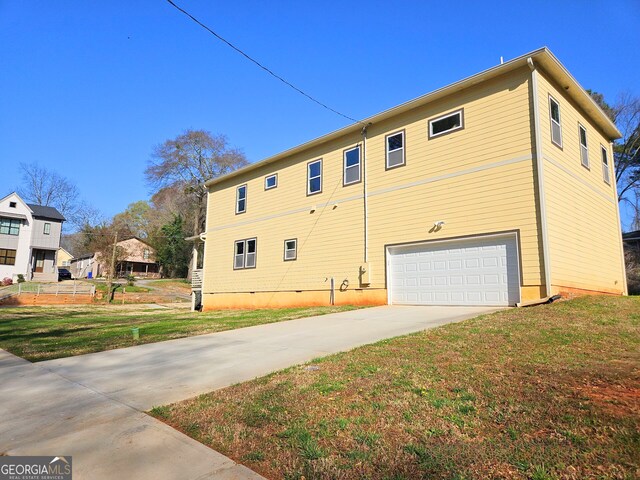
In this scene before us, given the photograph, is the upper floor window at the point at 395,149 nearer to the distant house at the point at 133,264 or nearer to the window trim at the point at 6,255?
the window trim at the point at 6,255

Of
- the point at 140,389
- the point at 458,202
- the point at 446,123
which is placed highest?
the point at 446,123

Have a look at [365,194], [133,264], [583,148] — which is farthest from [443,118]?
[133,264]

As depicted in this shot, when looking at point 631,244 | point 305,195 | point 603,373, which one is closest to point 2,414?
point 603,373

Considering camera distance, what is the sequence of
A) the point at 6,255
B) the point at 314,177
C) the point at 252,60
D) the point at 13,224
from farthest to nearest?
the point at 13,224 → the point at 6,255 → the point at 314,177 → the point at 252,60

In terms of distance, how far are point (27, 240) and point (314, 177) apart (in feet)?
110

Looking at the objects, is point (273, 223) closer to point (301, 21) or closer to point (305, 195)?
point (305, 195)

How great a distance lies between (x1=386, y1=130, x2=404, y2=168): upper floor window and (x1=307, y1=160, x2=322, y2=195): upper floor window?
3249mm

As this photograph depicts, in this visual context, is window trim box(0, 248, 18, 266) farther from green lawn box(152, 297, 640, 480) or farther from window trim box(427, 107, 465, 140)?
green lawn box(152, 297, 640, 480)

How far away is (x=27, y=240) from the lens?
118 ft

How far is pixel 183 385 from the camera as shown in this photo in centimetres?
448

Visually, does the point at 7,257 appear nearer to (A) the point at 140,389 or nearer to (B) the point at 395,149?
(B) the point at 395,149

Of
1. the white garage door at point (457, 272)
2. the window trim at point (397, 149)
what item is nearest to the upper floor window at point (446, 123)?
the window trim at point (397, 149)

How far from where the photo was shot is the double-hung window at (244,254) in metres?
18.0

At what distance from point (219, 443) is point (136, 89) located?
11595 millimetres
